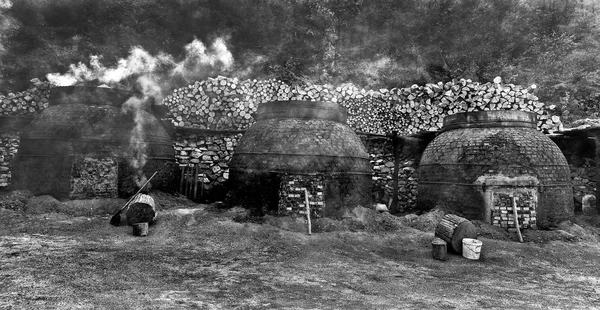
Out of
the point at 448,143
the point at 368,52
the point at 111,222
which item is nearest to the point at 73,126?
the point at 111,222

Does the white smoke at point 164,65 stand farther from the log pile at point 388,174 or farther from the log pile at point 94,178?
the log pile at point 388,174

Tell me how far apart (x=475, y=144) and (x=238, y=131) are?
738 cm

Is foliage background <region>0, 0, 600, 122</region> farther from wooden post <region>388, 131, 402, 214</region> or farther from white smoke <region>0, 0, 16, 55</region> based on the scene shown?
wooden post <region>388, 131, 402, 214</region>

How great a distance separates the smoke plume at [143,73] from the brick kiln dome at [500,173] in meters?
8.29

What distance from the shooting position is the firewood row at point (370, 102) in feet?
38.5

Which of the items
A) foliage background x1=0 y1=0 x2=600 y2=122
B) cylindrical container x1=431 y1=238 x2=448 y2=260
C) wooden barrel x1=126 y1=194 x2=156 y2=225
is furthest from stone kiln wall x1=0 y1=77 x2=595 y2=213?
cylindrical container x1=431 y1=238 x2=448 y2=260

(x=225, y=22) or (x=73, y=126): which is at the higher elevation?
(x=225, y=22)

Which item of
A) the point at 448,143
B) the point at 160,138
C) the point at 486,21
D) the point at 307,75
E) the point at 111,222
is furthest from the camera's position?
the point at 486,21

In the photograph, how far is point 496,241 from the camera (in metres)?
7.45

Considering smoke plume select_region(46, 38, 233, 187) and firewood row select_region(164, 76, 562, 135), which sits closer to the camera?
smoke plume select_region(46, 38, 233, 187)

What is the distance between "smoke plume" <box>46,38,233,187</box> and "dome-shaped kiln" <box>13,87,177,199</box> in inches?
5.9

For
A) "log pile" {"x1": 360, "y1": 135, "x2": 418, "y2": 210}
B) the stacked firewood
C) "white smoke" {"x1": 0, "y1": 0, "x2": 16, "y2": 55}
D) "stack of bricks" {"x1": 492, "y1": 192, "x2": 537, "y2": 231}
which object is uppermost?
"white smoke" {"x1": 0, "y1": 0, "x2": 16, "y2": 55}

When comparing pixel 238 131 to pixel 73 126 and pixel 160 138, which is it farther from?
pixel 73 126

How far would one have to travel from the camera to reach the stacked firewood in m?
10.2
